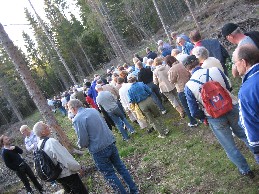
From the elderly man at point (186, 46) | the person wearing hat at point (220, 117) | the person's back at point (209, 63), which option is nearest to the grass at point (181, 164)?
the person wearing hat at point (220, 117)

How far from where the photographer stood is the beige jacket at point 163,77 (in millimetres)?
10164

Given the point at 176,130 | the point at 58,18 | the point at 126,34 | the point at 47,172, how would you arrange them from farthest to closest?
the point at 58,18
the point at 126,34
the point at 176,130
the point at 47,172

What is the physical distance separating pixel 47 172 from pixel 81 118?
1.22m

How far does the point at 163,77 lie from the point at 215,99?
513cm

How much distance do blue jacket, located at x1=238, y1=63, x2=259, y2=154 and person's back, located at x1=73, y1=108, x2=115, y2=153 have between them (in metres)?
3.59

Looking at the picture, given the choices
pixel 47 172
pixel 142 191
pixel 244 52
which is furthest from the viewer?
pixel 142 191

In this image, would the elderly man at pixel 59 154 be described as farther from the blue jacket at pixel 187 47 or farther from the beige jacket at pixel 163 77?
the blue jacket at pixel 187 47

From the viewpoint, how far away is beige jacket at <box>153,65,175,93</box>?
10.2 m

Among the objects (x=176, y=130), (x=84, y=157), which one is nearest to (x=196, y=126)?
(x=176, y=130)

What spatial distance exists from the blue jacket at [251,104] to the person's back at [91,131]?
11.8 ft

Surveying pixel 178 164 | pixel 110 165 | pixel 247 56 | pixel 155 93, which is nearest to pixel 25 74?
pixel 155 93

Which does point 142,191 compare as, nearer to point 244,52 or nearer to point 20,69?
point 244,52

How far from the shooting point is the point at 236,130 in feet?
17.8

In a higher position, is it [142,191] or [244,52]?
Answer: [244,52]
